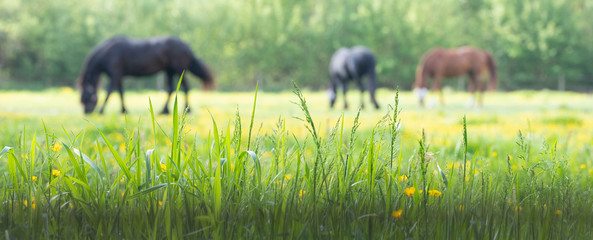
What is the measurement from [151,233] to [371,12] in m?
37.8

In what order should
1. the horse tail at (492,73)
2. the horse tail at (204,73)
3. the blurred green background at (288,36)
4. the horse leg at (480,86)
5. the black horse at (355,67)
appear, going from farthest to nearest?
the blurred green background at (288,36) → the horse tail at (492,73) → the horse leg at (480,86) → the black horse at (355,67) → the horse tail at (204,73)

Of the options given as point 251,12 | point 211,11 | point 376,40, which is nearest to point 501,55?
point 376,40

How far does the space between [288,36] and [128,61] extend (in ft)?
86.3

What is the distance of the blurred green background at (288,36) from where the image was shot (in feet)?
116

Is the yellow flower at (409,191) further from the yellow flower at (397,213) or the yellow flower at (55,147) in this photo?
the yellow flower at (55,147)

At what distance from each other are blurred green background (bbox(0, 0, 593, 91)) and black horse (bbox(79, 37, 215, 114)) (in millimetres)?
23392

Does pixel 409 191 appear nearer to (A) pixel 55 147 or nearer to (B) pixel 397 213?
(B) pixel 397 213

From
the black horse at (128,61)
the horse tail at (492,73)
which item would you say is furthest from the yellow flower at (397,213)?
the horse tail at (492,73)

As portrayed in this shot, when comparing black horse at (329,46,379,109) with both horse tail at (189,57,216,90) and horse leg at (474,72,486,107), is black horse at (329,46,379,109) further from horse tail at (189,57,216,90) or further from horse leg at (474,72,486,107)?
horse leg at (474,72,486,107)

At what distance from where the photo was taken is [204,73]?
11594mm

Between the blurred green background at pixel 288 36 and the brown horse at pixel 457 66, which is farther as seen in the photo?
the blurred green background at pixel 288 36

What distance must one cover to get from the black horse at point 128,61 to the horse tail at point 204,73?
0.23m

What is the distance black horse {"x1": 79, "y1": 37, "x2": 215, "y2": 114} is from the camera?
35.7ft

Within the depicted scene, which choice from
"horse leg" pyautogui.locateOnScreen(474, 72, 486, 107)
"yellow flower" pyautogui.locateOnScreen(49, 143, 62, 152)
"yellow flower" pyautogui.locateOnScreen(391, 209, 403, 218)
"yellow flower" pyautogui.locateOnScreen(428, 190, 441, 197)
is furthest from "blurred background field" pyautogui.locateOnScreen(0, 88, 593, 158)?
"horse leg" pyautogui.locateOnScreen(474, 72, 486, 107)
